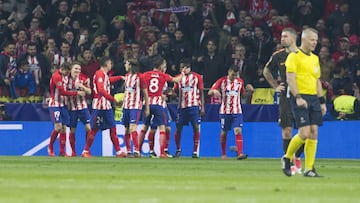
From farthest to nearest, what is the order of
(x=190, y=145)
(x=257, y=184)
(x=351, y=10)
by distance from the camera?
(x=351, y=10) → (x=190, y=145) → (x=257, y=184)

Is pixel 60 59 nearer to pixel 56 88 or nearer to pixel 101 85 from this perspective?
pixel 56 88

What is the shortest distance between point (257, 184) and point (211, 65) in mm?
14470

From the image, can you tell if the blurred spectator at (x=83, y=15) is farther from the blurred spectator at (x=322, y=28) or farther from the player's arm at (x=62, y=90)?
the blurred spectator at (x=322, y=28)

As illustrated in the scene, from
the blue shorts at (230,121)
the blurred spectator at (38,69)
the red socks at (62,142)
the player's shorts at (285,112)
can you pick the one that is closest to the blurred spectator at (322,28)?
the blue shorts at (230,121)

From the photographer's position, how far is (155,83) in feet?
86.8

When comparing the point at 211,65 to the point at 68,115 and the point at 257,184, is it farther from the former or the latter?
the point at 257,184

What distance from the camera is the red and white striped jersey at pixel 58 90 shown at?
26.5 meters

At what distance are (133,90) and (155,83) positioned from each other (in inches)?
20.4

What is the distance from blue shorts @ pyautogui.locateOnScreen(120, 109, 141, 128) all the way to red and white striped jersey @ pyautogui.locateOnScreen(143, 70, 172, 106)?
395 mm

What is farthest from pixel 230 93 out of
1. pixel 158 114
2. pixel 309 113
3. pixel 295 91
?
pixel 295 91

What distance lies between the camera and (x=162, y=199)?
12.2 meters

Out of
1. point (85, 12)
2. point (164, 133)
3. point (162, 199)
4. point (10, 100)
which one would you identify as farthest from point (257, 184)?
point (85, 12)

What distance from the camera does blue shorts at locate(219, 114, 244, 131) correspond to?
2653cm

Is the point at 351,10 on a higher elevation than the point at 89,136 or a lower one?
higher
